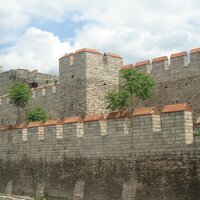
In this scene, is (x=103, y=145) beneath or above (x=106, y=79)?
beneath

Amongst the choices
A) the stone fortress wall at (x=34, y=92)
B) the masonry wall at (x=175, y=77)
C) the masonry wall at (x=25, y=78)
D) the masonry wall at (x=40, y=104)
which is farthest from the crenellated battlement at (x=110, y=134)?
the masonry wall at (x=25, y=78)

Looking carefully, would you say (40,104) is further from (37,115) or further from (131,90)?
(131,90)

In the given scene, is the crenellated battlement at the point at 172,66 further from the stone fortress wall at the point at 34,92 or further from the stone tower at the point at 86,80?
the stone fortress wall at the point at 34,92

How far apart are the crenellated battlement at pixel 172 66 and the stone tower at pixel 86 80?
1.44 metres

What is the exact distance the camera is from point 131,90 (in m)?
19.2

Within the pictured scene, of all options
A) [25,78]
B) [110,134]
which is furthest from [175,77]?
[25,78]

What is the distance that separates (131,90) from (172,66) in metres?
1.86

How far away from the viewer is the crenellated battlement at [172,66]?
1817 centimetres

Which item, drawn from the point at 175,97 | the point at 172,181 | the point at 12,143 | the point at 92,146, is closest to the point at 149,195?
the point at 172,181

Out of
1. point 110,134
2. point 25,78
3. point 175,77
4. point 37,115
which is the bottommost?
point 110,134

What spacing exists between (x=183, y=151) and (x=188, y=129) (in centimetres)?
58

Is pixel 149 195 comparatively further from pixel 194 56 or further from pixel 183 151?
pixel 194 56

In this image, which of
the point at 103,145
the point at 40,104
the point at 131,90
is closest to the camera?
the point at 103,145

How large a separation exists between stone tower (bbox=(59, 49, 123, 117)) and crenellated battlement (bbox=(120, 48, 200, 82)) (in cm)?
144
